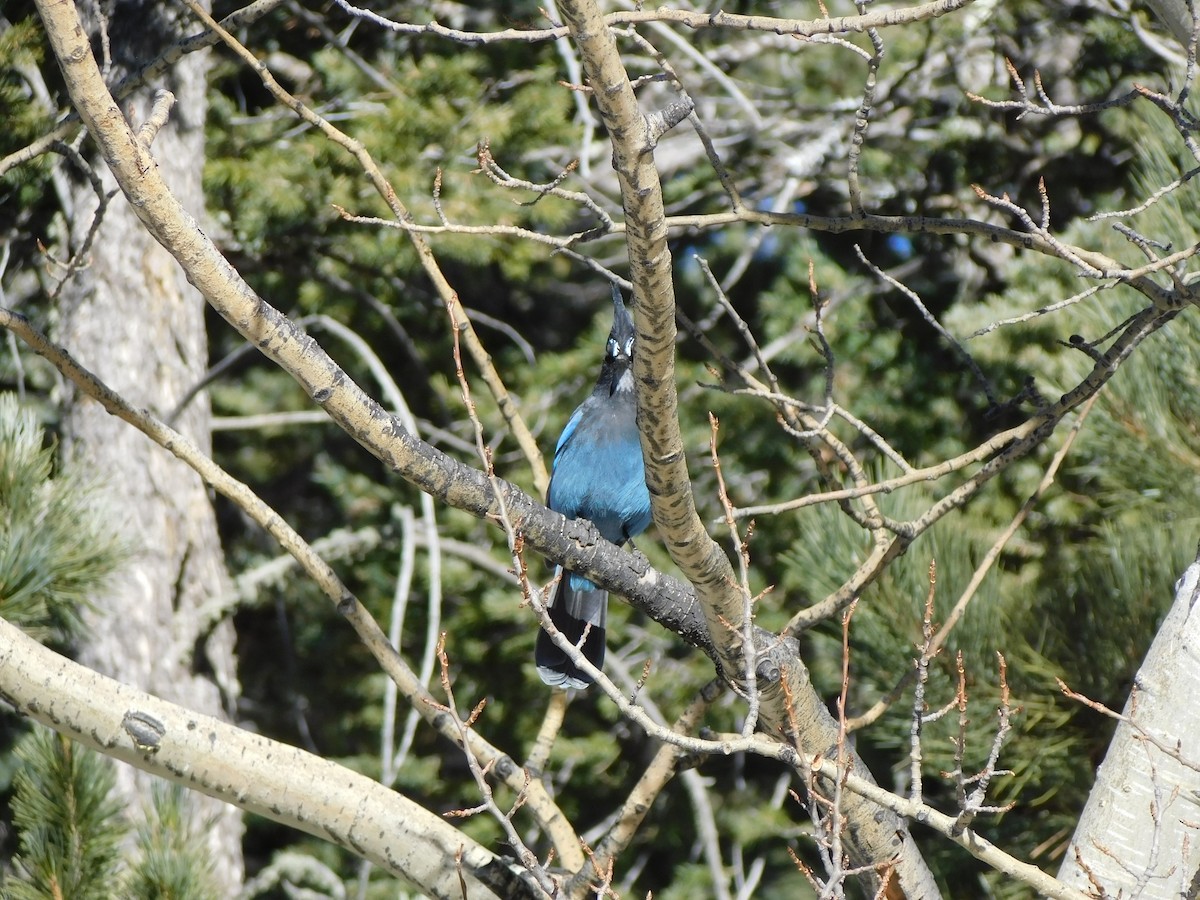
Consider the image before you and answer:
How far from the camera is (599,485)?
363cm

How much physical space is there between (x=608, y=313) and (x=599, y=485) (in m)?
1.88

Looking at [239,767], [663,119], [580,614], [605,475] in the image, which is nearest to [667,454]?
[663,119]

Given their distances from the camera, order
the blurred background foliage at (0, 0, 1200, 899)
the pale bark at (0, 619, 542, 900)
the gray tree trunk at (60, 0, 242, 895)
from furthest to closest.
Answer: the blurred background foliage at (0, 0, 1200, 899) < the gray tree trunk at (60, 0, 242, 895) < the pale bark at (0, 619, 542, 900)

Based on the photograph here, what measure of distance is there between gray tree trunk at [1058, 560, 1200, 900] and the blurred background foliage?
94 cm

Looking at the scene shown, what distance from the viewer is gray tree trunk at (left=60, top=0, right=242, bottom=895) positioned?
4.22 metres

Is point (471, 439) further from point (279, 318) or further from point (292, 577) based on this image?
point (279, 318)

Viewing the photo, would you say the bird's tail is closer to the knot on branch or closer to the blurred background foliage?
the blurred background foliage

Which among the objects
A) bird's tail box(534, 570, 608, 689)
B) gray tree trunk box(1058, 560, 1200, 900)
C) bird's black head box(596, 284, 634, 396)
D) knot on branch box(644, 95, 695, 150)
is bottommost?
bird's tail box(534, 570, 608, 689)

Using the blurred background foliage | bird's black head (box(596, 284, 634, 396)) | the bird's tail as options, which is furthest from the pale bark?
bird's black head (box(596, 284, 634, 396))

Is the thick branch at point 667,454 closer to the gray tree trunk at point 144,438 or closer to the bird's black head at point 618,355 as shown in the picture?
the bird's black head at point 618,355

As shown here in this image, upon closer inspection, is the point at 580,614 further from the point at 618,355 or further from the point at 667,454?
the point at 667,454

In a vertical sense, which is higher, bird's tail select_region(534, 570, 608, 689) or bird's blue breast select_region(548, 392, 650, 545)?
bird's blue breast select_region(548, 392, 650, 545)

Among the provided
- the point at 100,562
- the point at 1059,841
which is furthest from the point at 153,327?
the point at 1059,841

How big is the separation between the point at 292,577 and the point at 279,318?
12.3 feet
